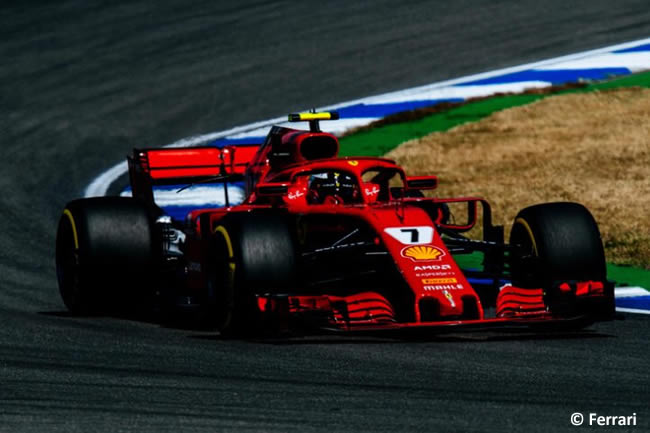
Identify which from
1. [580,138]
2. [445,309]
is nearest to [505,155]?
[580,138]

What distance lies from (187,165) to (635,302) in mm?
3609

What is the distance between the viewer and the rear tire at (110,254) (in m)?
9.92

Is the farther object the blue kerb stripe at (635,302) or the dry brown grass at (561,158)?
the dry brown grass at (561,158)

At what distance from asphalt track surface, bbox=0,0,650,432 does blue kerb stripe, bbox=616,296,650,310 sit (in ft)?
2.51

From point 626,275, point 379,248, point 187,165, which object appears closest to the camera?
point 379,248

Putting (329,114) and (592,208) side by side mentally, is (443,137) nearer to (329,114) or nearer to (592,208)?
(592,208)

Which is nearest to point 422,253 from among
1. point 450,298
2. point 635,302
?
point 450,298

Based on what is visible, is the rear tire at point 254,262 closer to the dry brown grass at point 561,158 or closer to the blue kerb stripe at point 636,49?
the dry brown grass at point 561,158

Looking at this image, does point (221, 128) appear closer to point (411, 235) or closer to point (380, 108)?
point (380, 108)

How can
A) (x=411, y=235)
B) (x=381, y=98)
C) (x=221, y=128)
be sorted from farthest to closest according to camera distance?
(x=381, y=98), (x=221, y=128), (x=411, y=235)

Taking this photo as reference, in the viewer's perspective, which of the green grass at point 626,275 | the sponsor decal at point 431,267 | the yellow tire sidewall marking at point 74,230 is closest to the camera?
the sponsor decal at point 431,267

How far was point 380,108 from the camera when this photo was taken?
56.4 feet

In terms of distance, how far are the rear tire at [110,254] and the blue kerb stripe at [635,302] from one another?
312 centimetres
